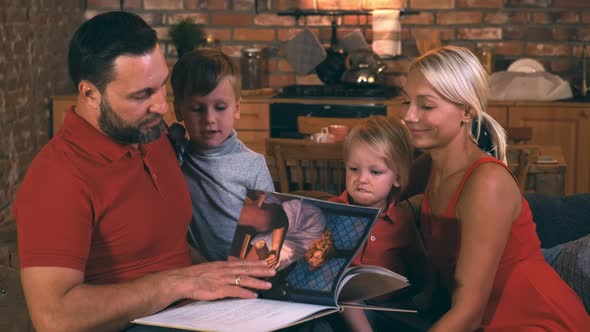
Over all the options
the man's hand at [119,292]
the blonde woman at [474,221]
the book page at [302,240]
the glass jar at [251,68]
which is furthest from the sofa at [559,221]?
the glass jar at [251,68]

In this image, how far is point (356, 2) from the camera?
535cm

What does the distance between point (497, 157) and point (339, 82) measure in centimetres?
313

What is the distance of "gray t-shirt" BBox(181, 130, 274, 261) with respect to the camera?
7.48 feet

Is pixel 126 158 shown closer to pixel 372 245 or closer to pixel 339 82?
pixel 372 245

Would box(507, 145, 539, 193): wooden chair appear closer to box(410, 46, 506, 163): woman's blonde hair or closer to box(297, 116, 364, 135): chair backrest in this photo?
box(297, 116, 364, 135): chair backrest

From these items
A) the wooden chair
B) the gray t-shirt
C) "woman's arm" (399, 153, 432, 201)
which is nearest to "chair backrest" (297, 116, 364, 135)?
the wooden chair

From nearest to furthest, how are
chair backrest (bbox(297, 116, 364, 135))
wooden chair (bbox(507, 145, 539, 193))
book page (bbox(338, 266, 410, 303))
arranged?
book page (bbox(338, 266, 410, 303)), wooden chair (bbox(507, 145, 539, 193)), chair backrest (bbox(297, 116, 364, 135))

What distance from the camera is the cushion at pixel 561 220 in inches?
98.0

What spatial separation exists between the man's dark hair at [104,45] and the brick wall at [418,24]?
3646mm

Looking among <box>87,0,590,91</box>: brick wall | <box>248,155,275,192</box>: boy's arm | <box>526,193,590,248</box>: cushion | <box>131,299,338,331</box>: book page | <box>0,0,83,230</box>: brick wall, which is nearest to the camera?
<box>131,299,338,331</box>: book page

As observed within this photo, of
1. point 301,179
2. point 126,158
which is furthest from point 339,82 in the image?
point 126,158

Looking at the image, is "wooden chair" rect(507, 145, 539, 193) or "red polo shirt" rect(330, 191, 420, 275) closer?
"red polo shirt" rect(330, 191, 420, 275)

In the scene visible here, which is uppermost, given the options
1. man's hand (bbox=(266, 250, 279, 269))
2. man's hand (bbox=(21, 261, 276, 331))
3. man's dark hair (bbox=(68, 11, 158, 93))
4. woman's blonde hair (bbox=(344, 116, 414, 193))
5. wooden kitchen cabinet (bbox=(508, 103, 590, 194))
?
man's dark hair (bbox=(68, 11, 158, 93))

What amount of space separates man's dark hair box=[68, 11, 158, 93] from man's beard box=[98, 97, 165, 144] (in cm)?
5
